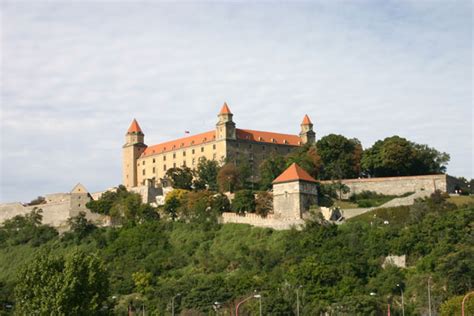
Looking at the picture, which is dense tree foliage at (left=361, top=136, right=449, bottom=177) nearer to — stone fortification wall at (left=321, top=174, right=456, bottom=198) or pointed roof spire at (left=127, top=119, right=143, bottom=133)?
stone fortification wall at (left=321, top=174, right=456, bottom=198)

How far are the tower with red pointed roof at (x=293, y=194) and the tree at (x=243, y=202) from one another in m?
2.73

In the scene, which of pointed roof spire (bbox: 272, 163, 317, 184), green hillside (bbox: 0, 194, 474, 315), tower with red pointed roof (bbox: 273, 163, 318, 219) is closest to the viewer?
green hillside (bbox: 0, 194, 474, 315)

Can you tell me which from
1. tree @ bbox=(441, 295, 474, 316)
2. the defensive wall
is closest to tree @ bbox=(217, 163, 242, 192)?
the defensive wall

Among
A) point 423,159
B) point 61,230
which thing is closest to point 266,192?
point 423,159

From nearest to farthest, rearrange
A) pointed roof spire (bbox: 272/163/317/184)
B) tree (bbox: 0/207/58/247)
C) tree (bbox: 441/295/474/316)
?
tree (bbox: 441/295/474/316) < pointed roof spire (bbox: 272/163/317/184) < tree (bbox: 0/207/58/247)

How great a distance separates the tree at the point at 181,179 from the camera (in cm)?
10488

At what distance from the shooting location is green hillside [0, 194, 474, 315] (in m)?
68.9

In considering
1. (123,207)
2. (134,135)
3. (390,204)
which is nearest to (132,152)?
(134,135)

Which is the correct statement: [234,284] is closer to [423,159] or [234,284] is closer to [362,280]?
[362,280]

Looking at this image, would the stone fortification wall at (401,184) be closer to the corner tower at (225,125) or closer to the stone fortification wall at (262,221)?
the stone fortification wall at (262,221)

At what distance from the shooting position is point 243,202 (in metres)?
91.1

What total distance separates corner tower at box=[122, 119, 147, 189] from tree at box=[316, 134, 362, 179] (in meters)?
27.7

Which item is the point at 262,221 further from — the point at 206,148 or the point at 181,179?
the point at 206,148

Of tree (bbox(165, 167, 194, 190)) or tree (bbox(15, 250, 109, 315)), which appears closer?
tree (bbox(15, 250, 109, 315))
